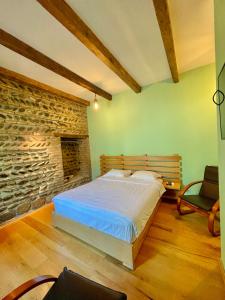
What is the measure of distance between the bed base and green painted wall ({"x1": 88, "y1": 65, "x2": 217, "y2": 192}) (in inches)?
78.4

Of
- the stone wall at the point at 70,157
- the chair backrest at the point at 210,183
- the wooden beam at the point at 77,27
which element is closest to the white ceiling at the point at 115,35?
the wooden beam at the point at 77,27

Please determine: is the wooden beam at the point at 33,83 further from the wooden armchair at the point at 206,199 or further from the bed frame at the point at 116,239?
the wooden armchair at the point at 206,199

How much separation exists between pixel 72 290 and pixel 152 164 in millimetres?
2879

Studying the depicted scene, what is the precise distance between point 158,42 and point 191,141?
77.6 inches

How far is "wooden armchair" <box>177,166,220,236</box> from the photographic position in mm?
2210

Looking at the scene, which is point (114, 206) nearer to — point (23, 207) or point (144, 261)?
point (144, 261)

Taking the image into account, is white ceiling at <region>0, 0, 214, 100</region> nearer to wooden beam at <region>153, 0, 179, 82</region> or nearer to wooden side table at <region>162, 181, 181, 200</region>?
wooden beam at <region>153, 0, 179, 82</region>

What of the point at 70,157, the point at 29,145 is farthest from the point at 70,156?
the point at 29,145

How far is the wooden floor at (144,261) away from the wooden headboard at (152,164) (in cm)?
103

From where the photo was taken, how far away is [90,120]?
4.62 meters

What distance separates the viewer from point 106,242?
6.15ft

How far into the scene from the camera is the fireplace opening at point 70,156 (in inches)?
176

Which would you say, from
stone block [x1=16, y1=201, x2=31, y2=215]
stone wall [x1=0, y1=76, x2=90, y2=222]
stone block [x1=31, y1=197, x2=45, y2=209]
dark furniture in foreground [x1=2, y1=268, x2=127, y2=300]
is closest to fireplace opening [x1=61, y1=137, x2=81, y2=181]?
stone wall [x1=0, y1=76, x2=90, y2=222]

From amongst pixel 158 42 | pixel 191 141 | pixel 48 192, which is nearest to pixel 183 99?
pixel 191 141
